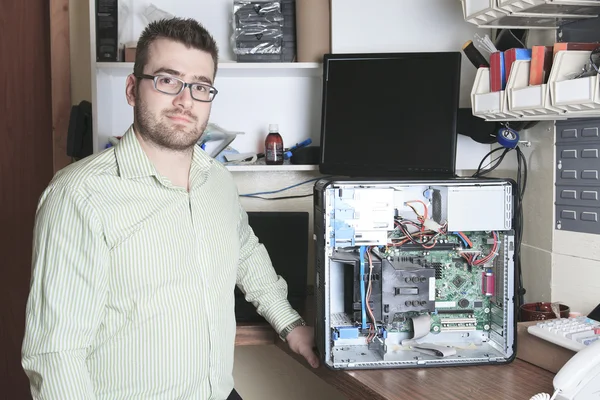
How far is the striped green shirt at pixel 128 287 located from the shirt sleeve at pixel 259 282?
177mm

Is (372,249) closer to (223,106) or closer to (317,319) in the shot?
(317,319)

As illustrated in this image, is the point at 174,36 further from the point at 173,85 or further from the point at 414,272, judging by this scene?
the point at 414,272

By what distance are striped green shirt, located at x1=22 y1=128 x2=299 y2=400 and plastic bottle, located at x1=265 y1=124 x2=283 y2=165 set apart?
2.18ft

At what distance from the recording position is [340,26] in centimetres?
215

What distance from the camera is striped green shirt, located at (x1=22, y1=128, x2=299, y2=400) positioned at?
1.25 meters

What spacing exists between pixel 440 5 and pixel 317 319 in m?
1.19

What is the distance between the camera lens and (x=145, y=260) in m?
1.37

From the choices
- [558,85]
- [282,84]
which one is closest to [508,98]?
[558,85]

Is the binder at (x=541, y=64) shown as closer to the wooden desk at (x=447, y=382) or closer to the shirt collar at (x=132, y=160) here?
the wooden desk at (x=447, y=382)

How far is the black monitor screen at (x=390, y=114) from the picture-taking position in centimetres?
196

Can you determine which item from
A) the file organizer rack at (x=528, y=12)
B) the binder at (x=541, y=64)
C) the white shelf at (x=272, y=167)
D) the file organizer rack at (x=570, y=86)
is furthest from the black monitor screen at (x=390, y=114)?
the file organizer rack at (x=570, y=86)

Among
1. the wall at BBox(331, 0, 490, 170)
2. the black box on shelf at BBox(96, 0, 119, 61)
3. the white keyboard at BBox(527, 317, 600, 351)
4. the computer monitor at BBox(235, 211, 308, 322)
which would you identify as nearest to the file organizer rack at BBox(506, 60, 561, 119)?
the white keyboard at BBox(527, 317, 600, 351)

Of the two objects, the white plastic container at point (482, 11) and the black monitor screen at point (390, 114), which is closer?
the white plastic container at point (482, 11)

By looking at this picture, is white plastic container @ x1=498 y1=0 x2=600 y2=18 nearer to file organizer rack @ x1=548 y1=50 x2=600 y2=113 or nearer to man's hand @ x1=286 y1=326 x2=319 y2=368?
file organizer rack @ x1=548 y1=50 x2=600 y2=113
